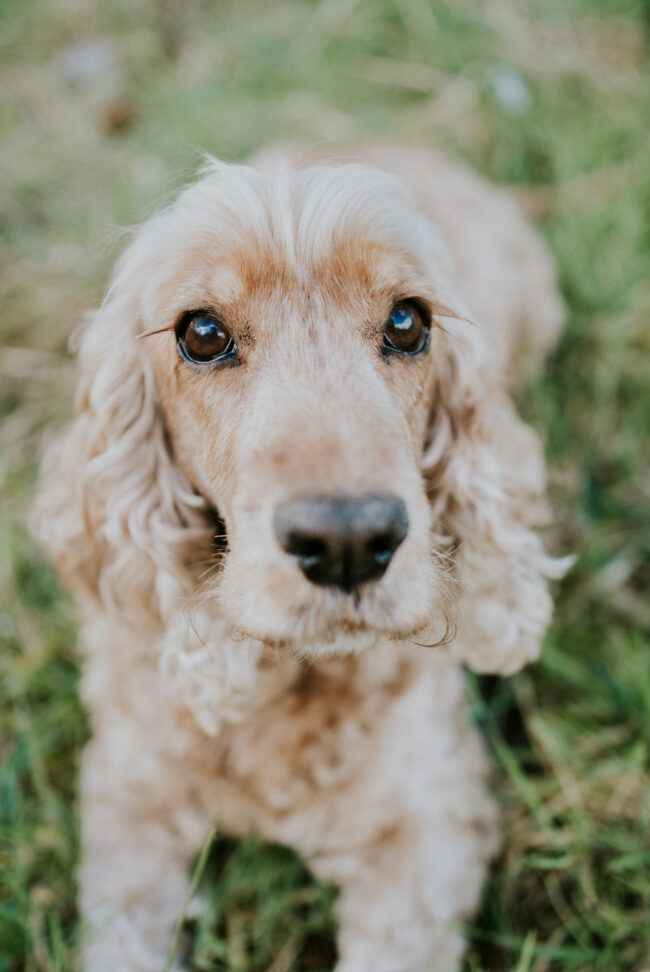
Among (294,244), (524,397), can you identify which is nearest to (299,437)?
(294,244)

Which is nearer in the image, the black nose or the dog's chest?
the black nose

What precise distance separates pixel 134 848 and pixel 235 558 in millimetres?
1108

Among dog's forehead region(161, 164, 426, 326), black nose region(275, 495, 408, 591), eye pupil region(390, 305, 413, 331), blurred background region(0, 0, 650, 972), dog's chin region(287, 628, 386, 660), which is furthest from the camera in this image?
blurred background region(0, 0, 650, 972)

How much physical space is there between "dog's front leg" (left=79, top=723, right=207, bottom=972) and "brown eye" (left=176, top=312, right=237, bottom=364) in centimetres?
104

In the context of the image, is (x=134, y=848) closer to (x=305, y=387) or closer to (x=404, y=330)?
(x=305, y=387)

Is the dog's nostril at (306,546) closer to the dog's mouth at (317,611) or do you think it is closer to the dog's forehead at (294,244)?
the dog's mouth at (317,611)

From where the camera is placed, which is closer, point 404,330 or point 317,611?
point 317,611

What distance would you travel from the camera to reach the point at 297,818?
205 centimetres

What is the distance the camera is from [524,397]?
3.41m

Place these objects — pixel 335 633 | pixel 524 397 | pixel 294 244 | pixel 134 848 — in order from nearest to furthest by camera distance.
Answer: pixel 335 633
pixel 294 244
pixel 134 848
pixel 524 397

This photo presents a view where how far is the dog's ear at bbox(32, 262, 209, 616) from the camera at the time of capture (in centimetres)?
199

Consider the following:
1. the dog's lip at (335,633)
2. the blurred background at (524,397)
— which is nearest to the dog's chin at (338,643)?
the dog's lip at (335,633)

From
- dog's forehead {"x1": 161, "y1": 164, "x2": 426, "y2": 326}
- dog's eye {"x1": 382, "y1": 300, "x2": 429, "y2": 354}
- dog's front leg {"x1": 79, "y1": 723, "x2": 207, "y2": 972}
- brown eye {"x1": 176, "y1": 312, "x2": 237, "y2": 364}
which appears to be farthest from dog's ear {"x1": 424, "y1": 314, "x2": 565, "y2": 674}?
dog's front leg {"x1": 79, "y1": 723, "x2": 207, "y2": 972}

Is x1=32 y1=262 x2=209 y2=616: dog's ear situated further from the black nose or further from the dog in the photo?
the black nose
